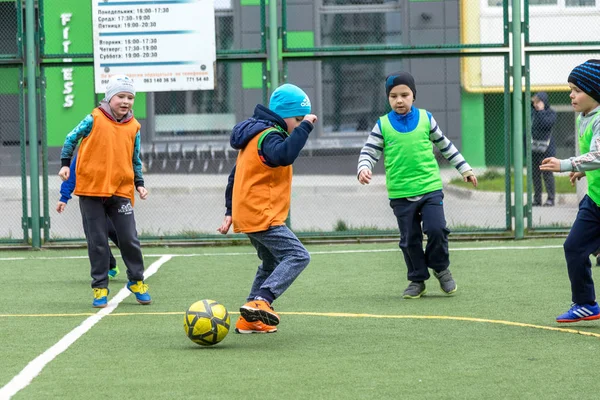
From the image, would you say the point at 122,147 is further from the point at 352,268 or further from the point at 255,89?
the point at 255,89

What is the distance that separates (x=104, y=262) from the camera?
27.7 ft

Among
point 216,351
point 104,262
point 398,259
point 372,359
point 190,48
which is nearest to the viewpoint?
point 372,359

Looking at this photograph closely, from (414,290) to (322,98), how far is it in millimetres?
4922

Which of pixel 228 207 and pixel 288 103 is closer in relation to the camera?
pixel 288 103

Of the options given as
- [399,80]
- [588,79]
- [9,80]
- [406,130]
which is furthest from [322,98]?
[588,79]

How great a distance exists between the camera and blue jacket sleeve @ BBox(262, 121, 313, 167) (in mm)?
6730

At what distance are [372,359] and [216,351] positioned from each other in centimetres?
97

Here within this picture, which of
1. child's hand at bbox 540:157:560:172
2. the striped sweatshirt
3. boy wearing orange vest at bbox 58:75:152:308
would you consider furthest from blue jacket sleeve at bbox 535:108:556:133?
child's hand at bbox 540:157:560:172

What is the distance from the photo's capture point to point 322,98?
13.1m

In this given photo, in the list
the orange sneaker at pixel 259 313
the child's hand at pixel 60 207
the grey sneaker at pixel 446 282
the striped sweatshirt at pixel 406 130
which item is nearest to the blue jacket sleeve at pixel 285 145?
the orange sneaker at pixel 259 313

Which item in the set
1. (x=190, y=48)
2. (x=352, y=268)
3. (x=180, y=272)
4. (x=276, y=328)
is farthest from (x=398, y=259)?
(x=276, y=328)

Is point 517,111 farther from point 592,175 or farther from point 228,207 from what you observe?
point 228,207

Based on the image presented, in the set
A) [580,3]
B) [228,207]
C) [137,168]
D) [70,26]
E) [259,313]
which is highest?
[580,3]

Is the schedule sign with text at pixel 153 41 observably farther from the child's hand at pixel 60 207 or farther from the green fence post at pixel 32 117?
the child's hand at pixel 60 207
